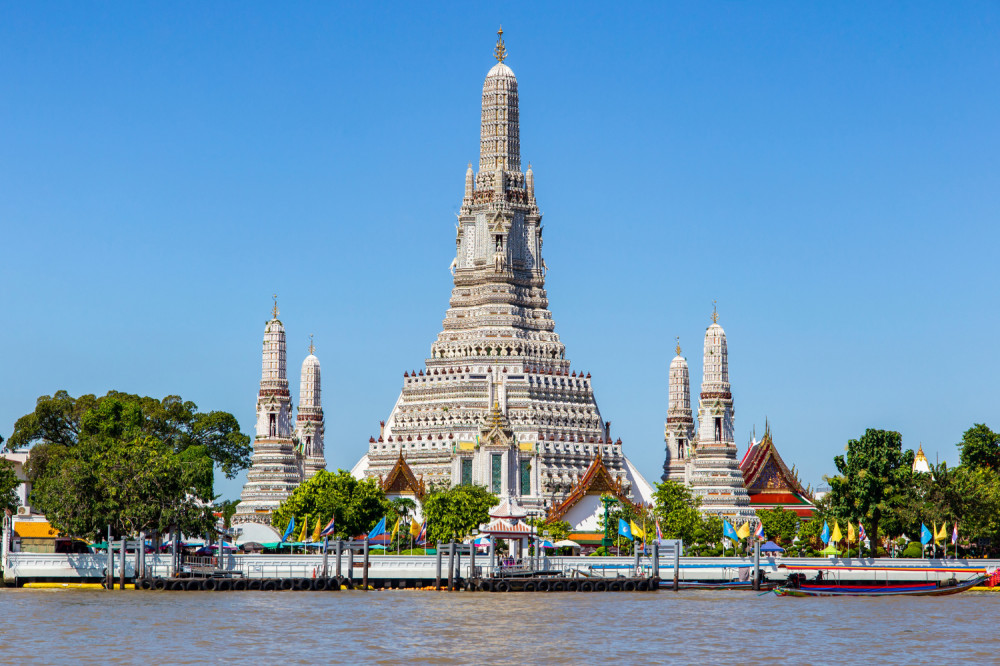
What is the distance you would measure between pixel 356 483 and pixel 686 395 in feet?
122

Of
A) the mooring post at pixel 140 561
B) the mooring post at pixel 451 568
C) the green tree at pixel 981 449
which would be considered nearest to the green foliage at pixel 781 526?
the green tree at pixel 981 449

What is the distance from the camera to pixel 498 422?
124062 mm

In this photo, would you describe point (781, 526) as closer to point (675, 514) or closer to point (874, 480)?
point (675, 514)

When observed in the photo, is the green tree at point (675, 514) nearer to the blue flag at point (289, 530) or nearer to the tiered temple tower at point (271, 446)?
the blue flag at point (289, 530)

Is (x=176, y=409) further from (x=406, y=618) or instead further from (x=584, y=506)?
(x=406, y=618)

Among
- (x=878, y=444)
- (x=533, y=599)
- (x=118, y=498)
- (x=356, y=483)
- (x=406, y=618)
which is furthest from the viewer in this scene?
(x=356, y=483)

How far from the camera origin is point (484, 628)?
229ft

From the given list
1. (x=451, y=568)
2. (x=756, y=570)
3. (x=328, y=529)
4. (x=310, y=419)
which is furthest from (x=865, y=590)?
(x=310, y=419)

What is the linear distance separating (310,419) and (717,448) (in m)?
30.8

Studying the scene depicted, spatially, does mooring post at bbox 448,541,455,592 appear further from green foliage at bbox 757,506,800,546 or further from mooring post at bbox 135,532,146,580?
green foliage at bbox 757,506,800,546

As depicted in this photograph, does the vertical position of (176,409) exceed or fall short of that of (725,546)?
it exceeds it

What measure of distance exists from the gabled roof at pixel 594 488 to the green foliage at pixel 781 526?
10389 mm

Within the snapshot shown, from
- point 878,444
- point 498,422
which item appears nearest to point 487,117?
point 498,422

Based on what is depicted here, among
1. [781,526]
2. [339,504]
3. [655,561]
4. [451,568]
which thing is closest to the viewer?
[451,568]
